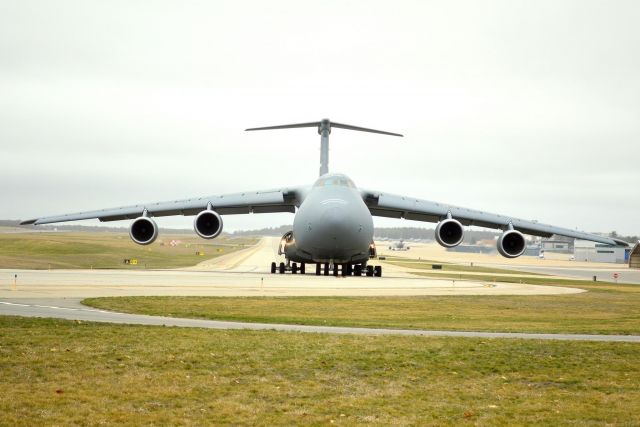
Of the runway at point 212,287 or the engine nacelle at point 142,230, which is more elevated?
the engine nacelle at point 142,230

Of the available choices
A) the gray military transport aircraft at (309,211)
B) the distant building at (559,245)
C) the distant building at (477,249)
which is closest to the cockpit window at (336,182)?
the gray military transport aircraft at (309,211)

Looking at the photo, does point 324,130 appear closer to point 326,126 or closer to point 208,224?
point 326,126

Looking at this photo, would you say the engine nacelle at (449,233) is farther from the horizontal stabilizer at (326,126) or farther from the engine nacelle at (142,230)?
the engine nacelle at (142,230)

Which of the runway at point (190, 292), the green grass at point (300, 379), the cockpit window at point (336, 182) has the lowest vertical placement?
the green grass at point (300, 379)

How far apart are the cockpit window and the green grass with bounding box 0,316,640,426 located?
17284 mm

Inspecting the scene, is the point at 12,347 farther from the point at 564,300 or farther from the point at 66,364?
the point at 564,300

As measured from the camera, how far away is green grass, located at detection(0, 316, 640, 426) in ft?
26.5

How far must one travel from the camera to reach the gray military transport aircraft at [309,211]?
30703 mm

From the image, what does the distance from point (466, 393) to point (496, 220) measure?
86.4 feet

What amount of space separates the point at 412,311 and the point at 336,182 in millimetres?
11819

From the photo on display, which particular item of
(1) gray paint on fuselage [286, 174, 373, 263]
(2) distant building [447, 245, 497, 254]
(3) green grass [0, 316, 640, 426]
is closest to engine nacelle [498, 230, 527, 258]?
(1) gray paint on fuselage [286, 174, 373, 263]

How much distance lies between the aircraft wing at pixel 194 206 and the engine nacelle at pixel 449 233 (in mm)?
7189

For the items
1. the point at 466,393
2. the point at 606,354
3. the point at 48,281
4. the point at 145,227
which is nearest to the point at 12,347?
the point at 466,393

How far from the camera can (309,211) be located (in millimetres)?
29938
